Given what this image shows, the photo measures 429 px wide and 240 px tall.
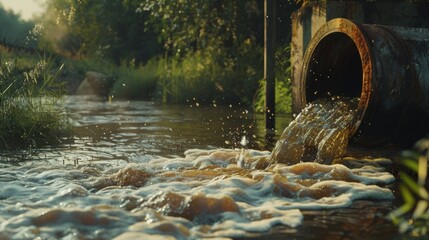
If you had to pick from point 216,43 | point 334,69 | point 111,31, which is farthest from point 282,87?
point 111,31

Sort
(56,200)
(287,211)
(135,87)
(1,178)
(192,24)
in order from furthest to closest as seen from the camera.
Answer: (135,87) → (192,24) → (1,178) → (56,200) → (287,211)

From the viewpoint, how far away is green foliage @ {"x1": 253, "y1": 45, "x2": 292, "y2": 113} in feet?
37.8

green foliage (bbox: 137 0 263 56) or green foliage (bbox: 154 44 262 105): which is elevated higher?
green foliage (bbox: 137 0 263 56)

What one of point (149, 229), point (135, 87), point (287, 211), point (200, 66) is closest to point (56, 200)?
point (149, 229)

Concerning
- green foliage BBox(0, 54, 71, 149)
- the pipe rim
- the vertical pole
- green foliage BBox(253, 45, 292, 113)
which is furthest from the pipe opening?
green foliage BBox(253, 45, 292, 113)

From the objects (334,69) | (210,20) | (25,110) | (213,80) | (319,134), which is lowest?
(213,80)

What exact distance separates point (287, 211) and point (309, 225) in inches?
11.6

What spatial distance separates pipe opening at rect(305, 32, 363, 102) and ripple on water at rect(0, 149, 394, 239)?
61.7 inches

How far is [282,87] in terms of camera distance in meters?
12.0

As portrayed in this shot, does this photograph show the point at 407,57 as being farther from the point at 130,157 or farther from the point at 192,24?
the point at 192,24

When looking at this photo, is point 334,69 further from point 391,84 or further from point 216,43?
point 216,43

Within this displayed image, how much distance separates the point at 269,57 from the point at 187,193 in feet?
14.6

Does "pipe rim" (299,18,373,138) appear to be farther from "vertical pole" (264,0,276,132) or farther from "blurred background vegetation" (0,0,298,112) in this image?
"blurred background vegetation" (0,0,298,112)

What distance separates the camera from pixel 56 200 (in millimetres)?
4281
